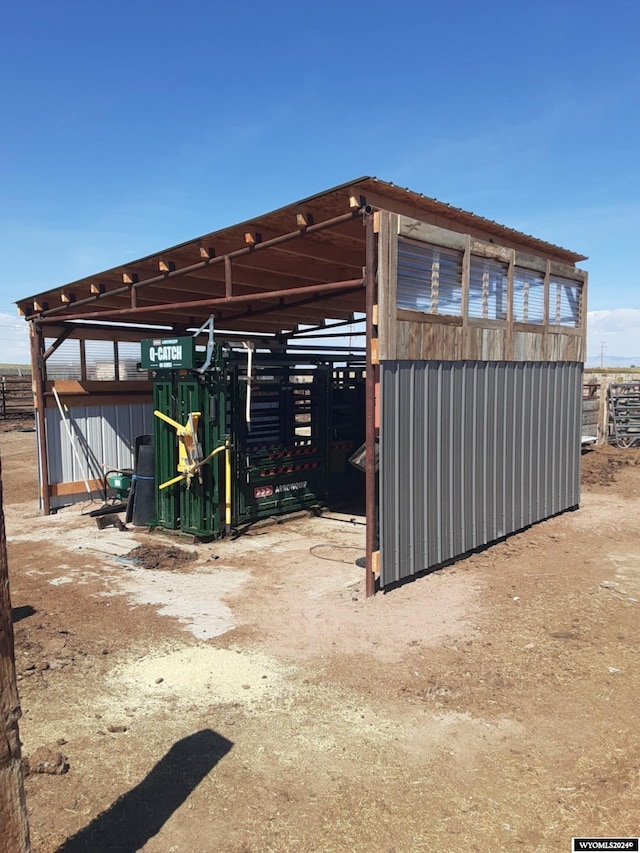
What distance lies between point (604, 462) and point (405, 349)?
39.3 ft

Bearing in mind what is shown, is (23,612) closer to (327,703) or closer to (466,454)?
(327,703)

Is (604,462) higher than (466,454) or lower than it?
lower

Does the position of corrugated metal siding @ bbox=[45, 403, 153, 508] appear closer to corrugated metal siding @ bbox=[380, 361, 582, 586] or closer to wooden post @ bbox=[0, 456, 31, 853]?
corrugated metal siding @ bbox=[380, 361, 582, 586]

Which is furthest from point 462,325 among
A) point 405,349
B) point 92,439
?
point 92,439

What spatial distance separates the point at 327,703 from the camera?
445 cm

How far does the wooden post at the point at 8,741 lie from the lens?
89.0 inches

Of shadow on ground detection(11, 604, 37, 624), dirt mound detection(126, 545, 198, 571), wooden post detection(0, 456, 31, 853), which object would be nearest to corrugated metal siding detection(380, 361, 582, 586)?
dirt mound detection(126, 545, 198, 571)

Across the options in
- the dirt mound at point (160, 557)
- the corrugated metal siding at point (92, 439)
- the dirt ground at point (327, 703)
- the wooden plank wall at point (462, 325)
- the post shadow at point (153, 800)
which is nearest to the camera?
the post shadow at point (153, 800)

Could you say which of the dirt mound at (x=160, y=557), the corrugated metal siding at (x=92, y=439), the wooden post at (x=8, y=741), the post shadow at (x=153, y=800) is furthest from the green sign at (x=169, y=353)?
the wooden post at (x=8, y=741)

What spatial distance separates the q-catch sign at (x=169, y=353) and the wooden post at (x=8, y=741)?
6634 mm

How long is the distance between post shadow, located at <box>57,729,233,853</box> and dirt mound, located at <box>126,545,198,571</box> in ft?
13.6

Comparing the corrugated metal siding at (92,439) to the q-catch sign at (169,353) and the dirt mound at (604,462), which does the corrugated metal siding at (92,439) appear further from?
the dirt mound at (604,462)

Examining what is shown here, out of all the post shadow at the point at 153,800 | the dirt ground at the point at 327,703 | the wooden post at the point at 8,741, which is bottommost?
the dirt ground at the point at 327,703

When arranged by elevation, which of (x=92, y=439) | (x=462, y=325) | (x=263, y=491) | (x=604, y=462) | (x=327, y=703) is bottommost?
(x=327, y=703)
